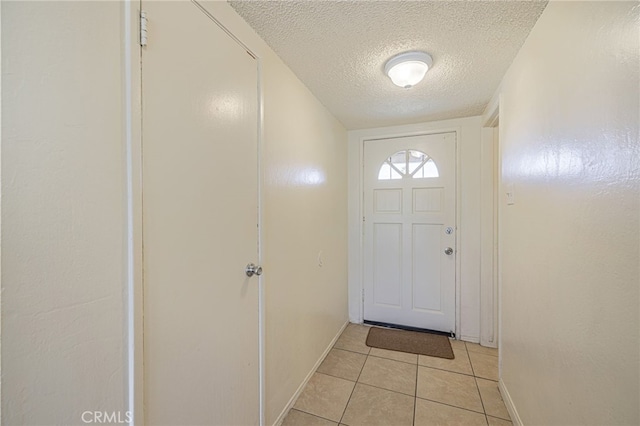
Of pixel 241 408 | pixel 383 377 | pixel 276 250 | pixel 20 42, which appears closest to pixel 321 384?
pixel 383 377

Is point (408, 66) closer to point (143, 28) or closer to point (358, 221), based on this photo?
point (143, 28)

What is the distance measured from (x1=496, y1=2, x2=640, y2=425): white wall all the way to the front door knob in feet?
4.15

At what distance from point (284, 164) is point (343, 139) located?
1351 millimetres

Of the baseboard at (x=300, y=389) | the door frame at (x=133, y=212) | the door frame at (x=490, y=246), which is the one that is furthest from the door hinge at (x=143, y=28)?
the door frame at (x=490, y=246)

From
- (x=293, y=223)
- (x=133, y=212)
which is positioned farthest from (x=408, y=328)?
(x=133, y=212)

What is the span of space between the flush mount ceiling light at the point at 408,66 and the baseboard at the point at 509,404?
2.01 meters

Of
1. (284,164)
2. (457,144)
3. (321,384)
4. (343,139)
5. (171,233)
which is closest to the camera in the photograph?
(171,233)

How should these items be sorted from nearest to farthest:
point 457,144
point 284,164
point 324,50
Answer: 1. point 324,50
2. point 284,164
3. point 457,144

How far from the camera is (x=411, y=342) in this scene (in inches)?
96.6

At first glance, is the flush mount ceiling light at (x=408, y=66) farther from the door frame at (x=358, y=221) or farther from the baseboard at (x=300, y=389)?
the baseboard at (x=300, y=389)

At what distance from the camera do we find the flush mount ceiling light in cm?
149

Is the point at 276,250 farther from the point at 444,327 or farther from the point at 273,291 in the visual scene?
the point at 444,327

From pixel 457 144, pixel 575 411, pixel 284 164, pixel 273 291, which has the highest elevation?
pixel 457 144

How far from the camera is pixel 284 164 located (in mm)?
1623
